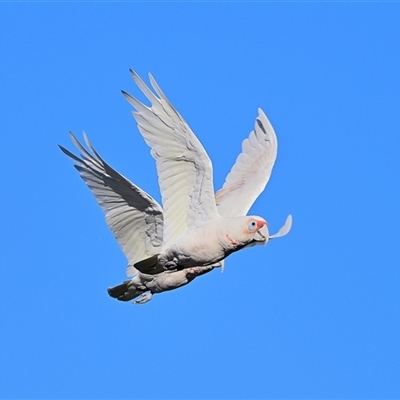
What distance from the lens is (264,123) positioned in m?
22.3

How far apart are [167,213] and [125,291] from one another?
1925mm

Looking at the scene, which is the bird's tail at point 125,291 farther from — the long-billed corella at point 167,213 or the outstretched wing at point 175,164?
the outstretched wing at point 175,164

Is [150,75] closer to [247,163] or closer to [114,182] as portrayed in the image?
[114,182]

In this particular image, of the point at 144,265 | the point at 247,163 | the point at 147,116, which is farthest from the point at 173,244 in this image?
the point at 247,163

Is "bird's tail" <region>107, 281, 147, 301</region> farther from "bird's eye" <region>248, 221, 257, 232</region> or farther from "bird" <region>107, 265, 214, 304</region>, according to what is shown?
"bird's eye" <region>248, 221, 257, 232</region>

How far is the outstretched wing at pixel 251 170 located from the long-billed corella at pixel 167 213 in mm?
1217

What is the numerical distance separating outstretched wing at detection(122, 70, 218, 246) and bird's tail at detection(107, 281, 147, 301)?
134 centimetres

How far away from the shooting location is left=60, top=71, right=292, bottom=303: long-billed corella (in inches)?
739

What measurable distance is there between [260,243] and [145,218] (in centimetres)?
196

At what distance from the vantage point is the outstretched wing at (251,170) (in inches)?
853

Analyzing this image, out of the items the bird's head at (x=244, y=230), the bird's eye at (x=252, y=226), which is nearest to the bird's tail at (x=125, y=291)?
the bird's head at (x=244, y=230)

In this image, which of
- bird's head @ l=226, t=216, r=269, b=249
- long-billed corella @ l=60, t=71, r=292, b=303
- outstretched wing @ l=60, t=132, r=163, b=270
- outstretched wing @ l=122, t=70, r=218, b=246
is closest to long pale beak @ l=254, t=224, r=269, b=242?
long-billed corella @ l=60, t=71, r=292, b=303

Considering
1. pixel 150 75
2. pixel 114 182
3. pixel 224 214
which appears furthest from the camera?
pixel 224 214

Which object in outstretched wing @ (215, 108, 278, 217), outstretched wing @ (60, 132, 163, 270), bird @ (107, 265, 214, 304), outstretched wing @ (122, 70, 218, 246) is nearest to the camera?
outstretched wing @ (122, 70, 218, 246)
